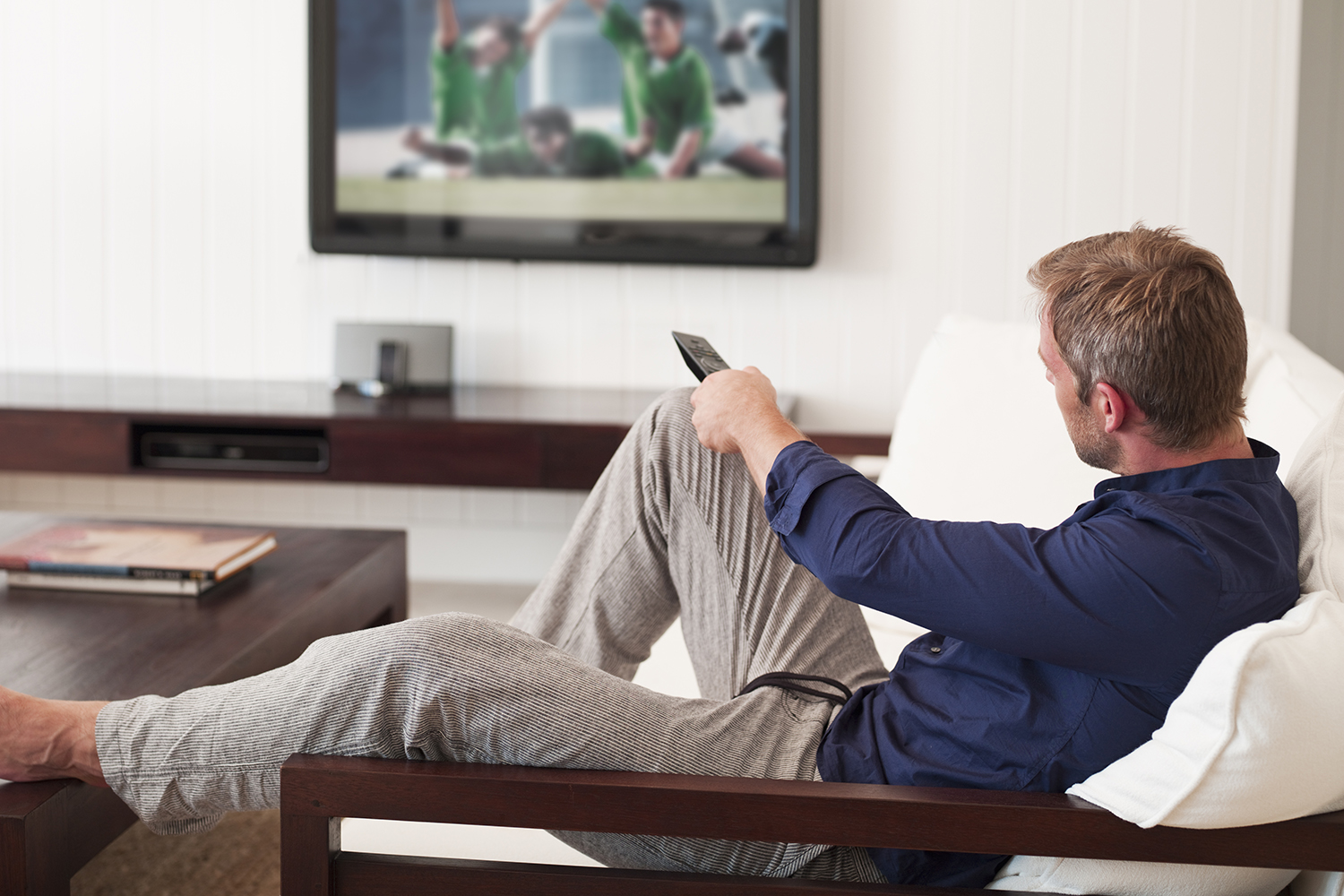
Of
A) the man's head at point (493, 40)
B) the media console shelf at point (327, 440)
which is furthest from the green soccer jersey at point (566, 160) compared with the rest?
the media console shelf at point (327, 440)

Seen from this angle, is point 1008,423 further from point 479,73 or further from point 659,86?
point 479,73

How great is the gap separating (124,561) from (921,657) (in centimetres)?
127

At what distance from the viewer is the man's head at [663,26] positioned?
2.91 m

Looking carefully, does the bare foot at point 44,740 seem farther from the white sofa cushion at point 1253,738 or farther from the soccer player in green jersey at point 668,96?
the soccer player in green jersey at point 668,96

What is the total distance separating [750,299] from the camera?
3020mm

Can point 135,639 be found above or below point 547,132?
below

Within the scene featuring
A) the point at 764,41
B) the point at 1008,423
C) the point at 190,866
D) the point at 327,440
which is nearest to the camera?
the point at 190,866

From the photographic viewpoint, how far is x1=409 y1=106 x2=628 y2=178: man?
9.77 ft

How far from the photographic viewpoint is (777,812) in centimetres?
97

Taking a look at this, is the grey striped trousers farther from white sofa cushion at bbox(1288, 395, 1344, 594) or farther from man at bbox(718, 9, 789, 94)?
man at bbox(718, 9, 789, 94)

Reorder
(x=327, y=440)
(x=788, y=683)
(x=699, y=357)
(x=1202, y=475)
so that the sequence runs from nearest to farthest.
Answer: (x=1202, y=475), (x=788, y=683), (x=699, y=357), (x=327, y=440)

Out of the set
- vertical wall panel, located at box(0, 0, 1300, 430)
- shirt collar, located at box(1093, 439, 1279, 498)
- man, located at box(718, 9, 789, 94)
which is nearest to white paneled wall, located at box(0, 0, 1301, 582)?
vertical wall panel, located at box(0, 0, 1300, 430)

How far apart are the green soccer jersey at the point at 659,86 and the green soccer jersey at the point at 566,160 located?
81 millimetres

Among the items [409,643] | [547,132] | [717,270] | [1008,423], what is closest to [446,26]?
[547,132]
